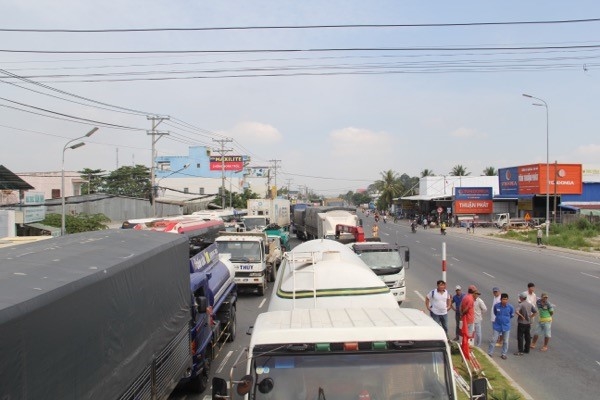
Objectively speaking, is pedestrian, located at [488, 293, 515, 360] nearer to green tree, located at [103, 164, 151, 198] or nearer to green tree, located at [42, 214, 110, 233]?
green tree, located at [42, 214, 110, 233]

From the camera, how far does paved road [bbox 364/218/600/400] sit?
9.94 metres

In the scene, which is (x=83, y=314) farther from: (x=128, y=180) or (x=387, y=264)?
(x=128, y=180)

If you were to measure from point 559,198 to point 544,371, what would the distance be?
209 ft

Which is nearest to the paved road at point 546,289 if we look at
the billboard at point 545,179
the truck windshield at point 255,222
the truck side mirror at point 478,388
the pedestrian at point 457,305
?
the pedestrian at point 457,305

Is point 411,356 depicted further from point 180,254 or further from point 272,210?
point 272,210

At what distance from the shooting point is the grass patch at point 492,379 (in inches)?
325

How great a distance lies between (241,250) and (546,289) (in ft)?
38.0

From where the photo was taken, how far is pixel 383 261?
1684cm

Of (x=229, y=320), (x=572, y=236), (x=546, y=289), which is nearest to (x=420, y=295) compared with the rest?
(x=546, y=289)

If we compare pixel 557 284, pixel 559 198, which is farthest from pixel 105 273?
pixel 559 198

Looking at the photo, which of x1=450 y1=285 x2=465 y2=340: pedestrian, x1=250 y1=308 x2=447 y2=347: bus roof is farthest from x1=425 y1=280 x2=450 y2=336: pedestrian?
x1=250 y1=308 x2=447 y2=347: bus roof

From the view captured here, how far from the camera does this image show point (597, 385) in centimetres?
948

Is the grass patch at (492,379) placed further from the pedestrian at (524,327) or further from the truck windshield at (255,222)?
the truck windshield at (255,222)

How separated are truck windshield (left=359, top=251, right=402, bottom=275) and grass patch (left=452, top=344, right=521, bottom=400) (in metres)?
4.82
